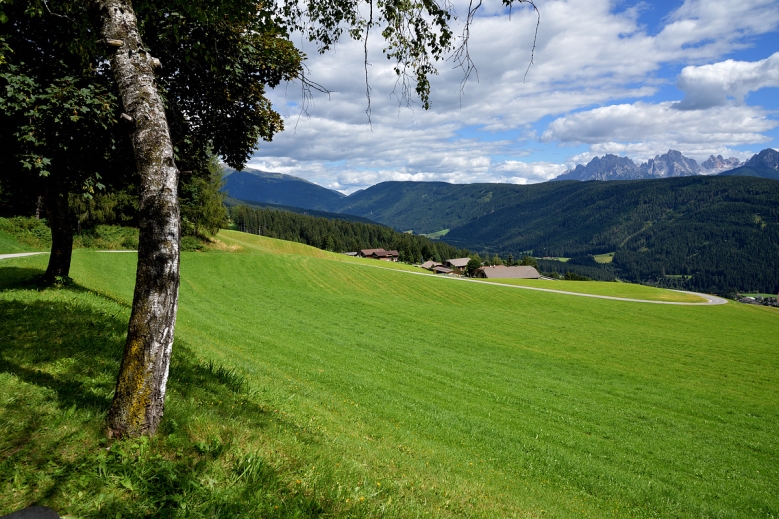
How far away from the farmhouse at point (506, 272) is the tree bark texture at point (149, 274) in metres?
132

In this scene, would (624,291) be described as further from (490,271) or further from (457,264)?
(457,264)

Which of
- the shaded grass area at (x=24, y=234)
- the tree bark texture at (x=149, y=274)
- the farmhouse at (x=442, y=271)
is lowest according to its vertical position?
the farmhouse at (x=442, y=271)

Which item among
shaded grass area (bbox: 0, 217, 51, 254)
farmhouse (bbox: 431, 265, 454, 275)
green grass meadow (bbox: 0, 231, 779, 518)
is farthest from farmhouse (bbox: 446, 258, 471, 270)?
shaded grass area (bbox: 0, 217, 51, 254)

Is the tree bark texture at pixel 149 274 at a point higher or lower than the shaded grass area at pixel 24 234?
higher

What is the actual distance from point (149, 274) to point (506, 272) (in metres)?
145

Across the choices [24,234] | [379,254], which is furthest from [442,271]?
[24,234]

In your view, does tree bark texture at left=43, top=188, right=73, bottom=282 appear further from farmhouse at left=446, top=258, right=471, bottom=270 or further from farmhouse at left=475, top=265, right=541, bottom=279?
farmhouse at left=446, top=258, right=471, bottom=270

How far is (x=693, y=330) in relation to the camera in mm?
44500

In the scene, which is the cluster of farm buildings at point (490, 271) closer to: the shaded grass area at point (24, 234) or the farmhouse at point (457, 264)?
the farmhouse at point (457, 264)

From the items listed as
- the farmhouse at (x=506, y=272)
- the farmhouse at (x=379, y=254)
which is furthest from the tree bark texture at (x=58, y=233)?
the farmhouse at (x=379, y=254)

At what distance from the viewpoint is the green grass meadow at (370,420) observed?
4141 mm

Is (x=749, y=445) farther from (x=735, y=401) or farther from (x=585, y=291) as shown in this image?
(x=585, y=291)

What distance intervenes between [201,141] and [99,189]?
3900 mm

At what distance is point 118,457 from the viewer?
4.05 metres
